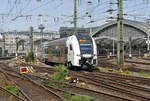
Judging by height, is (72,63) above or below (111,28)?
below

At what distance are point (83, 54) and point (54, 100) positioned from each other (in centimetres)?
1221

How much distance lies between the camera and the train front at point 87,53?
22.5 metres

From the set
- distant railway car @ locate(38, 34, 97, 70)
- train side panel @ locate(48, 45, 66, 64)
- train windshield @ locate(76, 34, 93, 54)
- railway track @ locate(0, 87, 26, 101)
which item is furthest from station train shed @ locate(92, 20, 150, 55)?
railway track @ locate(0, 87, 26, 101)

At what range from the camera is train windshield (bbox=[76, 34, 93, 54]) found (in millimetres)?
22641

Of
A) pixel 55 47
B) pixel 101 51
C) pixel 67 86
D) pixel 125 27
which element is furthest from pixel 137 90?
pixel 125 27

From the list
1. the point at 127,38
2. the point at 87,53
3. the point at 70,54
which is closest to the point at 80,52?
the point at 87,53

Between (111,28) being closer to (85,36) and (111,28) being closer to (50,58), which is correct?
(50,58)

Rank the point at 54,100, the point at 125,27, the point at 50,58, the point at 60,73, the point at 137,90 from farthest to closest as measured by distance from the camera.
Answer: the point at 125,27, the point at 50,58, the point at 60,73, the point at 137,90, the point at 54,100

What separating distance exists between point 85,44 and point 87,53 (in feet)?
2.82

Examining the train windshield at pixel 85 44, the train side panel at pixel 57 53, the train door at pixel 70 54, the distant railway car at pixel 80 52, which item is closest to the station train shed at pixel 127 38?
the train side panel at pixel 57 53

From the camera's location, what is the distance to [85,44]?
75.2ft

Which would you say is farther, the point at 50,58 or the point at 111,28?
the point at 111,28

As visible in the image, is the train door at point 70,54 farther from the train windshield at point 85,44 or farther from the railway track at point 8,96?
the railway track at point 8,96

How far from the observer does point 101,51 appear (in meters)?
72.0
